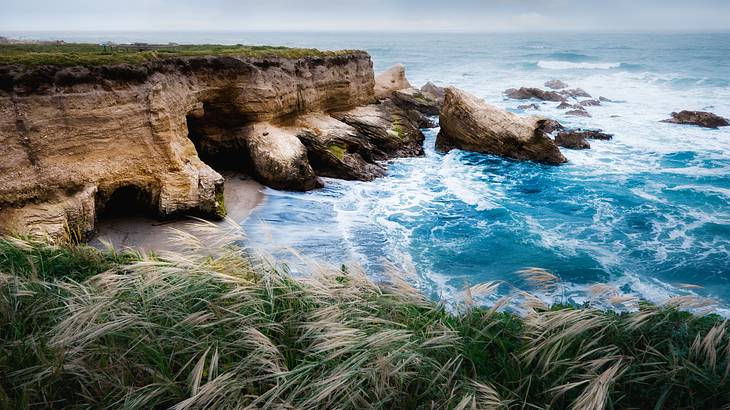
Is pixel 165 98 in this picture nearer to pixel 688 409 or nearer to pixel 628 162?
pixel 688 409

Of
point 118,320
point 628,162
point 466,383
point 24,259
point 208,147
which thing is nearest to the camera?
point 466,383

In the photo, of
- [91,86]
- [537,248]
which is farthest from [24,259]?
[537,248]

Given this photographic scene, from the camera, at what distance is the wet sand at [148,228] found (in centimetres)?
1055

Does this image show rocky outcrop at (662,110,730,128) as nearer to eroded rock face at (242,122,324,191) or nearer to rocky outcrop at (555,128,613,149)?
rocky outcrop at (555,128,613,149)

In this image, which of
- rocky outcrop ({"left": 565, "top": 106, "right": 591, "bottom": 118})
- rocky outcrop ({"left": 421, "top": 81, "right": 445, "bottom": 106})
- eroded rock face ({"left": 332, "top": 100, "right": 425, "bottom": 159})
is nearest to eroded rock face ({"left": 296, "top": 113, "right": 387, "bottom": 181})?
eroded rock face ({"left": 332, "top": 100, "right": 425, "bottom": 159})

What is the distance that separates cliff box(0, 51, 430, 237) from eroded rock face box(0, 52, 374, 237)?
26 millimetres

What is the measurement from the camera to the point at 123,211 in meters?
12.3

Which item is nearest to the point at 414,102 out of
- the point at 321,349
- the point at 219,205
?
the point at 219,205

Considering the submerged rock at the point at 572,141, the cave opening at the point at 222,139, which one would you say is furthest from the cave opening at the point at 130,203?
the submerged rock at the point at 572,141

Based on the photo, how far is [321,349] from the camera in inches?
123

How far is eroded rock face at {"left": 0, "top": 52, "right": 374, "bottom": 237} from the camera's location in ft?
32.0

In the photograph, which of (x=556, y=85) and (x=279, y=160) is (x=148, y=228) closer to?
(x=279, y=160)

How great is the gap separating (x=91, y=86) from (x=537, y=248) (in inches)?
483

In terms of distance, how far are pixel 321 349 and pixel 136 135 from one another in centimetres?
1073
